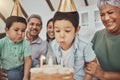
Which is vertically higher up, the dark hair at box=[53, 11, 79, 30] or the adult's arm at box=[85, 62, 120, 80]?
the dark hair at box=[53, 11, 79, 30]

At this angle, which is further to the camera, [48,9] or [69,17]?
[48,9]

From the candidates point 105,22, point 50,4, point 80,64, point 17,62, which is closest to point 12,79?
point 17,62

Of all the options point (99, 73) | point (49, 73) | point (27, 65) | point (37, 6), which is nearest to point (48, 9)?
point (37, 6)

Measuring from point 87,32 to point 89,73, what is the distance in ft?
1.24

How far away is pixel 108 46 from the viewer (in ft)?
3.35

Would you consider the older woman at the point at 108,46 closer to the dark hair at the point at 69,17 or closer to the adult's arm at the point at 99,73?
the adult's arm at the point at 99,73

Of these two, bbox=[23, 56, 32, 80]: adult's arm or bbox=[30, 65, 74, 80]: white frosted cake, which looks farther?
bbox=[23, 56, 32, 80]: adult's arm

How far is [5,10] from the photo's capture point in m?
2.59

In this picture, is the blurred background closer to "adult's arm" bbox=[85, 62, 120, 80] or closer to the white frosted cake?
"adult's arm" bbox=[85, 62, 120, 80]

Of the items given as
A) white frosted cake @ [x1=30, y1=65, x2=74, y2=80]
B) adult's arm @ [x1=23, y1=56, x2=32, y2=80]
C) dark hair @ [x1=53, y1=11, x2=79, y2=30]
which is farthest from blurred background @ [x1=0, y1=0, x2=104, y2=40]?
white frosted cake @ [x1=30, y1=65, x2=74, y2=80]

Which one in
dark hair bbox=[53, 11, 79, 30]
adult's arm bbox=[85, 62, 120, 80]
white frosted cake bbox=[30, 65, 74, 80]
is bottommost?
adult's arm bbox=[85, 62, 120, 80]

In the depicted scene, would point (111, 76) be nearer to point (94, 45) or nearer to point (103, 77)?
point (103, 77)

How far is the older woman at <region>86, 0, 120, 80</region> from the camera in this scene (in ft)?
3.19

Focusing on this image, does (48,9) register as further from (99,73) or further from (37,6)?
(99,73)
